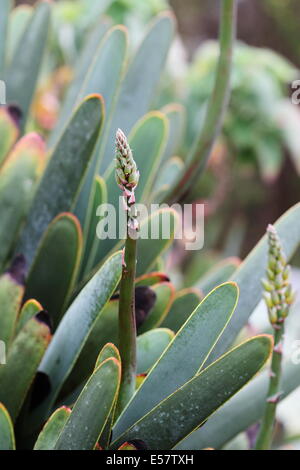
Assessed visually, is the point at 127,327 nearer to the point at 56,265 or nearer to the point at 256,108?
the point at 56,265

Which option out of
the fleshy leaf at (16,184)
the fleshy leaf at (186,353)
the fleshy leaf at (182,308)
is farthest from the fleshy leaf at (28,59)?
the fleshy leaf at (186,353)

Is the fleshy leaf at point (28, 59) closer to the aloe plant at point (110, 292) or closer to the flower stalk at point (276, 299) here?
the aloe plant at point (110, 292)

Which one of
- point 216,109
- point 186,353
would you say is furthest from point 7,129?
point 186,353

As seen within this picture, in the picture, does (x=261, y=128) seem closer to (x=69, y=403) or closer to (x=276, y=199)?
(x=276, y=199)

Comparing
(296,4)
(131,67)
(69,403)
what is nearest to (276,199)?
(296,4)

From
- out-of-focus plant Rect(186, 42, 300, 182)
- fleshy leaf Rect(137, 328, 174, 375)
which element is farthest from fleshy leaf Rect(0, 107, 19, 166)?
out-of-focus plant Rect(186, 42, 300, 182)

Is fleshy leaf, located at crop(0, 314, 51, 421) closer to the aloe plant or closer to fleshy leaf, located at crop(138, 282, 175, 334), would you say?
the aloe plant

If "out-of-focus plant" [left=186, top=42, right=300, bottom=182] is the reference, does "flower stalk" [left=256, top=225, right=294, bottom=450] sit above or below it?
below
